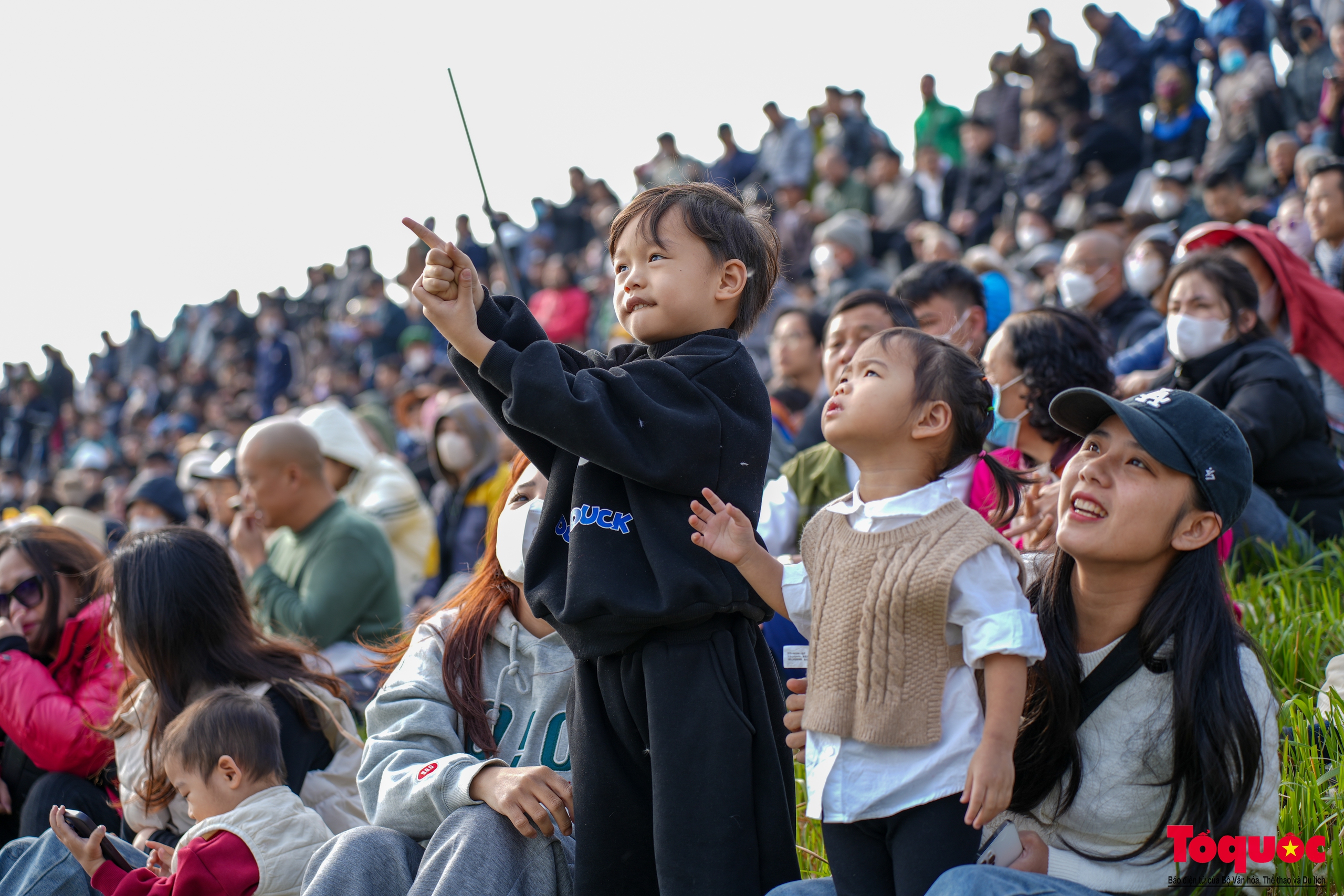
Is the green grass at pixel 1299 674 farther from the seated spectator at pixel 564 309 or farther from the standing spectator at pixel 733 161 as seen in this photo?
the standing spectator at pixel 733 161

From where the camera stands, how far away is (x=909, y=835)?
1958mm

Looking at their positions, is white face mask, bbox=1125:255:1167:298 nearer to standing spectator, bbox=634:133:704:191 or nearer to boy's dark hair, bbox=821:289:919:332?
boy's dark hair, bbox=821:289:919:332

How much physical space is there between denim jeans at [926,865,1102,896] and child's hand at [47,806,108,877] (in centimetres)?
213

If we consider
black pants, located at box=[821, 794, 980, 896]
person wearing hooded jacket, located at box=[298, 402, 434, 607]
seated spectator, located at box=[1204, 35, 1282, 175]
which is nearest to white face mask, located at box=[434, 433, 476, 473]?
person wearing hooded jacket, located at box=[298, 402, 434, 607]

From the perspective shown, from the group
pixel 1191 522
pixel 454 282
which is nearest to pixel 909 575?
pixel 1191 522

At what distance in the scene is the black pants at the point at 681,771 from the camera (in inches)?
83.0

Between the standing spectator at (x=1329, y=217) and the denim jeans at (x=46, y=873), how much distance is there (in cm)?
688

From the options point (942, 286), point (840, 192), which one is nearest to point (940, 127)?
point (840, 192)

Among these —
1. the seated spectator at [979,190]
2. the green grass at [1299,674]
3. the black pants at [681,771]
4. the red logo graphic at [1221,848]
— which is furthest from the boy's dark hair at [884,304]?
the seated spectator at [979,190]

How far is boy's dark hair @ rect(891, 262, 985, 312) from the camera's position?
4801 millimetres

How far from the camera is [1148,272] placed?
7266 mm

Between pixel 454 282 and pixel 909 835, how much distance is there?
1272mm

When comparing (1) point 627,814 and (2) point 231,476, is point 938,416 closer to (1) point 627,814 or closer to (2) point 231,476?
(1) point 627,814

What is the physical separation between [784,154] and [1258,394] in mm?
11102
